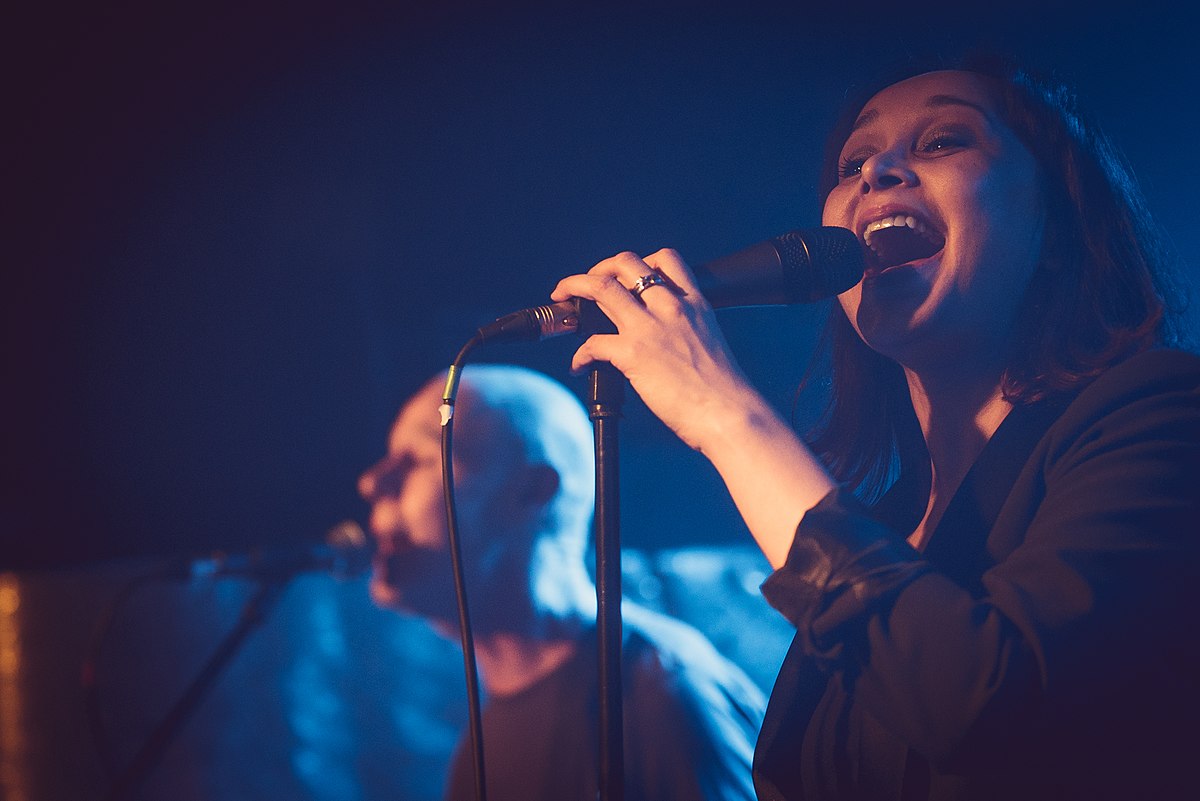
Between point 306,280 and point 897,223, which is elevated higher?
point 306,280

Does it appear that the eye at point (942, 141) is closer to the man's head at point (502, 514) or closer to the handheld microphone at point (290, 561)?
the man's head at point (502, 514)

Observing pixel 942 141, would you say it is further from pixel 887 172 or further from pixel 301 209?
pixel 301 209

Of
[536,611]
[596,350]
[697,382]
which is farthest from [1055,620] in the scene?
[536,611]

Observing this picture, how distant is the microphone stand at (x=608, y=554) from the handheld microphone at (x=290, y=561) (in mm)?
695

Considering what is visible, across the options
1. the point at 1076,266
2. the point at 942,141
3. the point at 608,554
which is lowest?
the point at 608,554

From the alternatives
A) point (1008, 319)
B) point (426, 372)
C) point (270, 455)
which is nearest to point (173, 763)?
point (270, 455)

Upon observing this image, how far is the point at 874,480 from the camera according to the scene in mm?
1460

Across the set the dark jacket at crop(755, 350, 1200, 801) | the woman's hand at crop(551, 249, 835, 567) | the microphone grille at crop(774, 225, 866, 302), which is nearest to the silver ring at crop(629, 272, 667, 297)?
the woman's hand at crop(551, 249, 835, 567)

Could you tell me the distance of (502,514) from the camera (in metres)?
1.81

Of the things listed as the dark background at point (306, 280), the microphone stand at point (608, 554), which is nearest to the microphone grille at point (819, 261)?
the microphone stand at point (608, 554)

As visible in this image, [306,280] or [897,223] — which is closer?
[897,223]

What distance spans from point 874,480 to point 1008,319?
36 cm

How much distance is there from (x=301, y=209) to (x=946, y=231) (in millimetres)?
1517

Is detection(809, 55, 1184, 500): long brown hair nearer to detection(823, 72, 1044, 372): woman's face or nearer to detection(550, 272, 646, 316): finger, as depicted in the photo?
detection(823, 72, 1044, 372): woman's face
